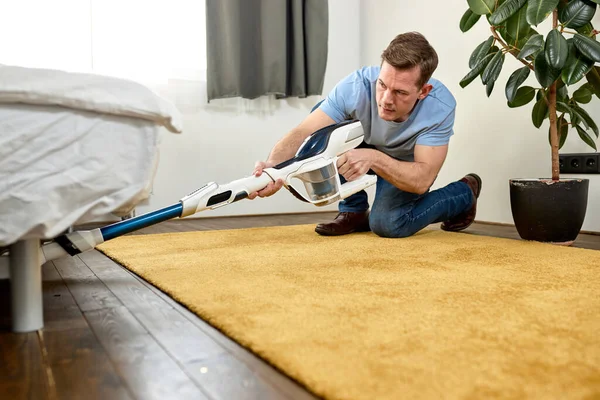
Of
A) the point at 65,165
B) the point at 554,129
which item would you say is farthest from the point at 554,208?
the point at 65,165

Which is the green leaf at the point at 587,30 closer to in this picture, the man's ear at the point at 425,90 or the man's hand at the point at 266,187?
the man's ear at the point at 425,90

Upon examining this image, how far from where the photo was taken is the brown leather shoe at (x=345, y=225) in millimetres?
2098

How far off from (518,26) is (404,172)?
2.09 ft

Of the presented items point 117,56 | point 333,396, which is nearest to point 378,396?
point 333,396

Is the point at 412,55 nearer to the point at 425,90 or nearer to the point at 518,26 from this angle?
the point at 425,90

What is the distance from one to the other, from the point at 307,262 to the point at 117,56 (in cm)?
183

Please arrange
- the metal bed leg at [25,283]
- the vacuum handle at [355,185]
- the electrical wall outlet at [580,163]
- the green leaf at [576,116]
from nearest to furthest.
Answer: the metal bed leg at [25,283], the vacuum handle at [355,185], the green leaf at [576,116], the electrical wall outlet at [580,163]

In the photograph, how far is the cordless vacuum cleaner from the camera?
49.8 inches

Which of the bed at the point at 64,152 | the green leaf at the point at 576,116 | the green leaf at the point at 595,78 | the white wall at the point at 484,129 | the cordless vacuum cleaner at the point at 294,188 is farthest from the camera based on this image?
the white wall at the point at 484,129

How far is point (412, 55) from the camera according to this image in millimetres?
1725

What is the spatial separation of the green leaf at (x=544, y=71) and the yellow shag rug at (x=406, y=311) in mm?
508

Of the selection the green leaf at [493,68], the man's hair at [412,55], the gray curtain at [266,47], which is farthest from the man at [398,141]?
the gray curtain at [266,47]

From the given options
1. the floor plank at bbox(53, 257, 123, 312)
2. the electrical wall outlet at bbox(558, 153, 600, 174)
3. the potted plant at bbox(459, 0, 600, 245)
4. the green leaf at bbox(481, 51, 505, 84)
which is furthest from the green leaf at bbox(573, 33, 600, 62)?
the floor plank at bbox(53, 257, 123, 312)

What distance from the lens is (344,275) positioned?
1.28m
